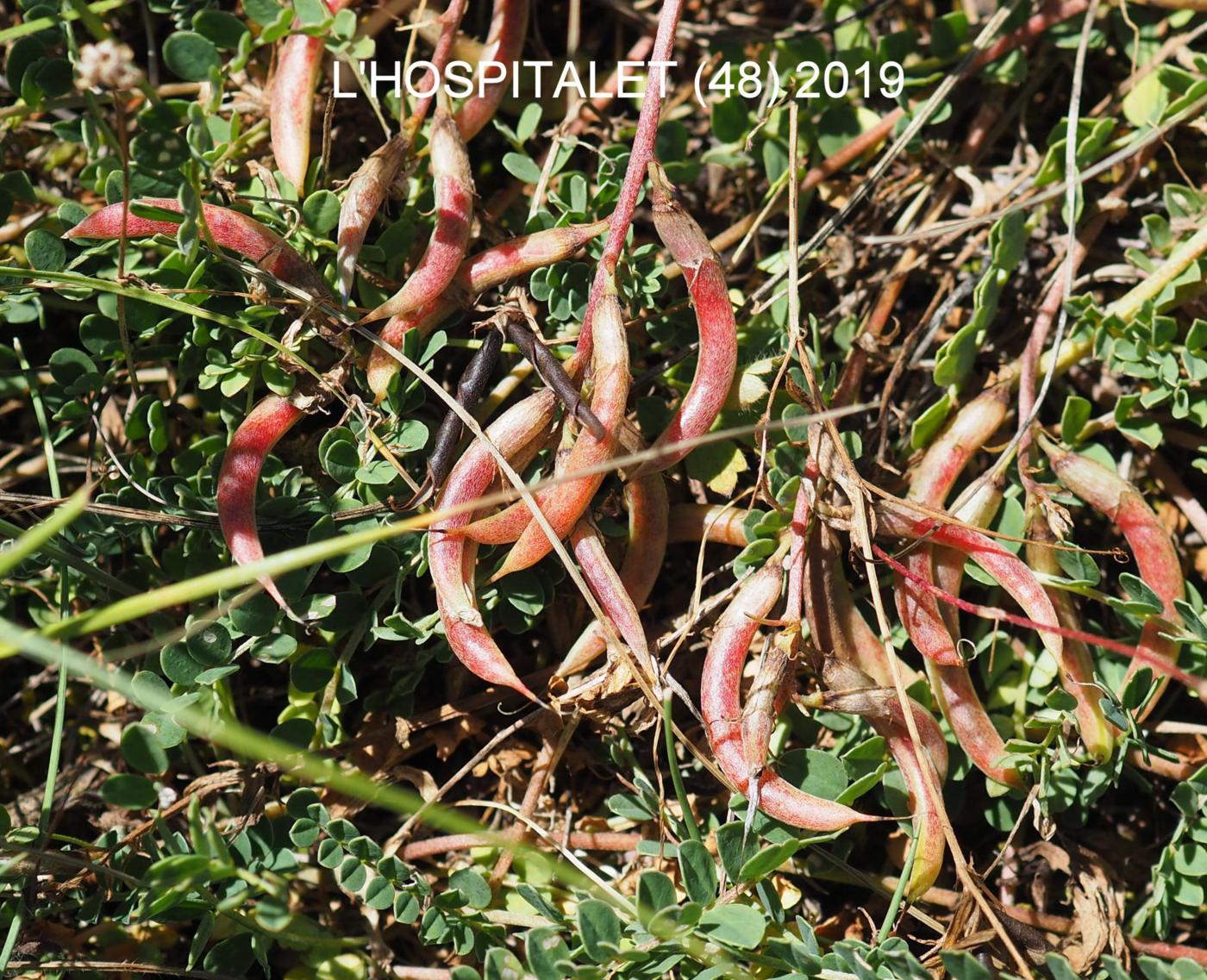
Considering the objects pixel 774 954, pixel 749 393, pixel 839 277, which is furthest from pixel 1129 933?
pixel 839 277

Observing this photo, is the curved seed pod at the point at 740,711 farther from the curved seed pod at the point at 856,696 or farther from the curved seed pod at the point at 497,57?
the curved seed pod at the point at 497,57

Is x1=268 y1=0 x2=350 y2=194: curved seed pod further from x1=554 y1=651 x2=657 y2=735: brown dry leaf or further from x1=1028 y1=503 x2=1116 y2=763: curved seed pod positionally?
x1=1028 y1=503 x2=1116 y2=763: curved seed pod

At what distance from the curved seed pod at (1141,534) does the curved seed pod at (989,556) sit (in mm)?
160

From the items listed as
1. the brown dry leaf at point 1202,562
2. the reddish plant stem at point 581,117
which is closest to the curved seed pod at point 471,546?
the reddish plant stem at point 581,117

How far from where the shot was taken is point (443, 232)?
5.36 feet

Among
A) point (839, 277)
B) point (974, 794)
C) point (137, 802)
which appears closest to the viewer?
point (137, 802)

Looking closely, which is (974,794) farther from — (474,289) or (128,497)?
(128,497)

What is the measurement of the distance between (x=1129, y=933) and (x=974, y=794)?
310 millimetres

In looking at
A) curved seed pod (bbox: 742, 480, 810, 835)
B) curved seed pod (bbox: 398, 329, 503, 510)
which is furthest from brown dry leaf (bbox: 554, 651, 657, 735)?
curved seed pod (bbox: 398, 329, 503, 510)

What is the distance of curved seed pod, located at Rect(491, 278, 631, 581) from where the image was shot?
1.51m

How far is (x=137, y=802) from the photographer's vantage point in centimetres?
138

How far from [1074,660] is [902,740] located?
31 centimetres

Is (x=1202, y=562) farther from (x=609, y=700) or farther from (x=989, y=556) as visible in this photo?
(x=609, y=700)

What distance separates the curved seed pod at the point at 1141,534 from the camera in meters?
1.68
